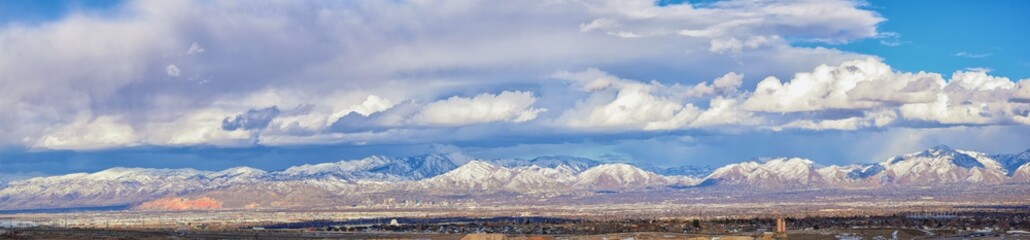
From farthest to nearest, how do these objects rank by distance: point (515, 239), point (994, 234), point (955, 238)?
→ 1. point (994, 234)
2. point (955, 238)
3. point (515, 239)

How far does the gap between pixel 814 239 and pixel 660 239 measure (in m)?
24.1

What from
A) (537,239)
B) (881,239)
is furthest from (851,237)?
(537,239)

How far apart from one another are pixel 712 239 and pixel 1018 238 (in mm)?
47459

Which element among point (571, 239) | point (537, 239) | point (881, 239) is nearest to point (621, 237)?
point (571, 239)

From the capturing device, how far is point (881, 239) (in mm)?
187000

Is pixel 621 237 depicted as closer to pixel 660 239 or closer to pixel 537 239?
pixel 660 239

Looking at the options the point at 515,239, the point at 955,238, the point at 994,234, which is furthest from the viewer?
the point at 994,234

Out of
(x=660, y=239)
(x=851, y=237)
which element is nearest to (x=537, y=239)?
(x=660, y=239)

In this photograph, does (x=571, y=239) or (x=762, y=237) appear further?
(x=571, y=239)

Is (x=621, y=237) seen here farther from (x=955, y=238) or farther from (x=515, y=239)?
(x=955, y=238)

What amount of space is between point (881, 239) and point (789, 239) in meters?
14.4

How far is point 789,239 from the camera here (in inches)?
7338

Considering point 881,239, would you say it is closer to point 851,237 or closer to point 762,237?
point 851,237

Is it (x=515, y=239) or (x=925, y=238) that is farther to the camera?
(x=925, y=238)
